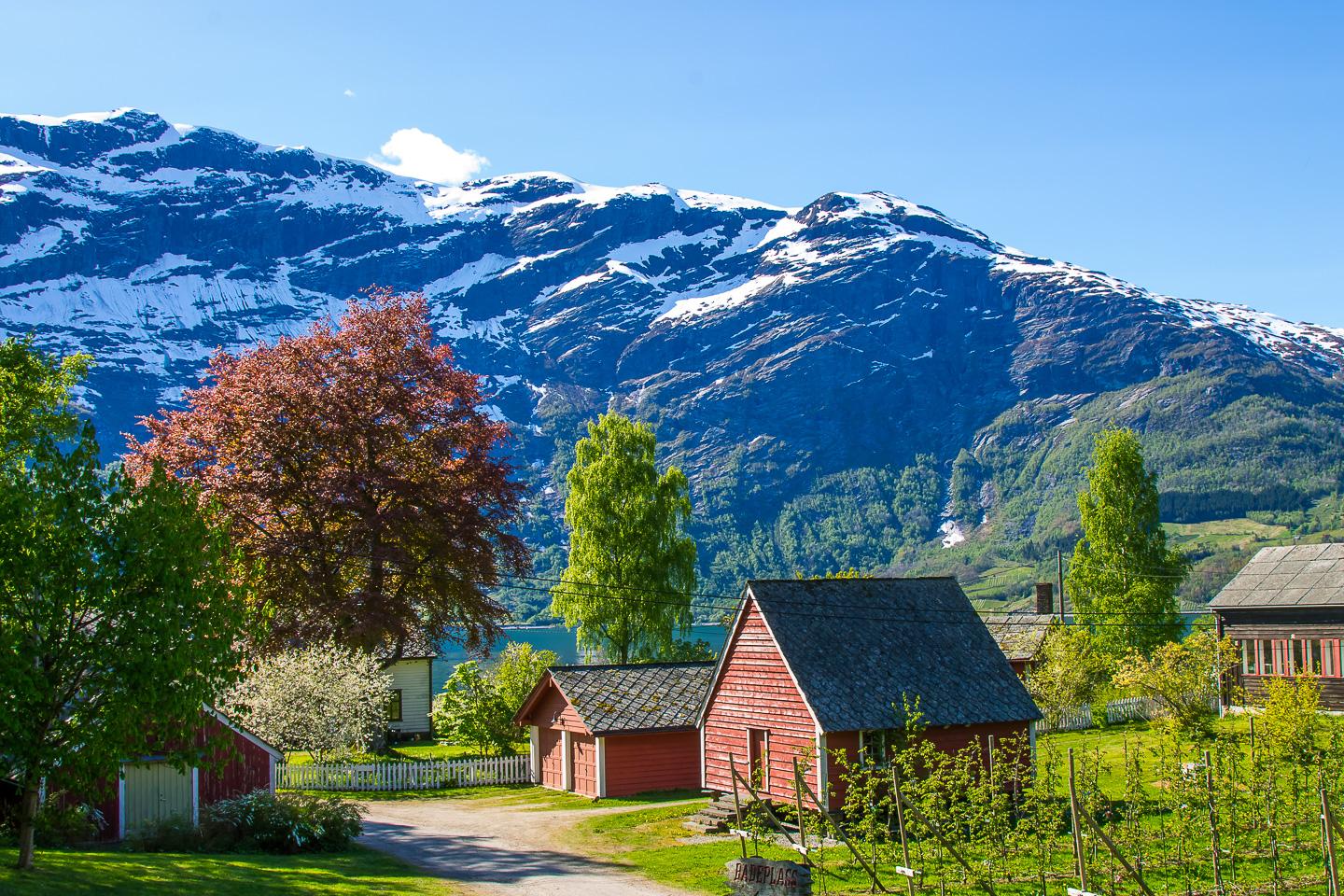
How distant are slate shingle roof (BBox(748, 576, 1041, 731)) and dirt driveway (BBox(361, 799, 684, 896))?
24.9 feet

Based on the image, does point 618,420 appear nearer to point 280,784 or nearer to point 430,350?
point 430,350

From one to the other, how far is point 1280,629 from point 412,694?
40272 mm

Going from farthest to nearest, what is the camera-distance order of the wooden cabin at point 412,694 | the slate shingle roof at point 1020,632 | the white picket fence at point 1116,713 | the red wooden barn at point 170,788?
the slate shingle roof at point 1020,632 → the wooden cabin at point 412,694 → the white picket fence at point 1116,713 → the red wooden barn at point 170,788

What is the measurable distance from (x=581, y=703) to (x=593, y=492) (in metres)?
19.6

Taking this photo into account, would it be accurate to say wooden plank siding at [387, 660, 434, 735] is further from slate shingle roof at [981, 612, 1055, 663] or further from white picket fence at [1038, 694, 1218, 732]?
white picket fence at [1038, 694, 1218, 732]

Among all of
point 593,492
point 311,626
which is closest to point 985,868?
point 311,626

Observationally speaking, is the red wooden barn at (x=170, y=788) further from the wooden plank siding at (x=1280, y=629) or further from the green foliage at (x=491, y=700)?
the wooden plank siding at (x=1280, y=629)

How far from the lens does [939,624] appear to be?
120 feet

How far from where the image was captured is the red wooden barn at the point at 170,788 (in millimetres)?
29500

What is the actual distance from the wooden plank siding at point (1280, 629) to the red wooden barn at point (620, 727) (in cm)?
2275

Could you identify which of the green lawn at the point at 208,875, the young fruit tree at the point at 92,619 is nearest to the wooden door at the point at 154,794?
the green lawn at the point at 208,875

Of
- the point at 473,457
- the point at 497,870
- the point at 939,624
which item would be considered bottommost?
the point at 497,870

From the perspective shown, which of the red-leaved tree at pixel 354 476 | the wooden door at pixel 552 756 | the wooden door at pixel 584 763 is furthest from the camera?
the red-leaved tree at pixel 354 476

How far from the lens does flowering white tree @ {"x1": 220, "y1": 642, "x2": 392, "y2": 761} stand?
43.2 m
